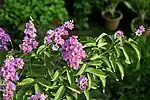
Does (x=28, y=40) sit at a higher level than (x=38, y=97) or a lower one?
higher

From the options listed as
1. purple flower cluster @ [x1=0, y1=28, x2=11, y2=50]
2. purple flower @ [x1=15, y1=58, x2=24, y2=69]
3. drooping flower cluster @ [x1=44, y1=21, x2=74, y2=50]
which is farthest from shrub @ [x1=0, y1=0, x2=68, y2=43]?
purple flower @ [x1=15, y1=58, x2=24, y2=69]

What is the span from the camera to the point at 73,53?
7.82 ft

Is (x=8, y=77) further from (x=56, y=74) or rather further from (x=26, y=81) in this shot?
(x=56, y=74)

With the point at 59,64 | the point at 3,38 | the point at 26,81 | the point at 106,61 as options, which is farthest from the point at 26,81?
the point at 106,61

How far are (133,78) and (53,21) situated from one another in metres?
1.31

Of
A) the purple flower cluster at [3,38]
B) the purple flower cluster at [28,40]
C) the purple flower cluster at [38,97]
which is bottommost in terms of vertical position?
the purple flower cluster at [38,97]

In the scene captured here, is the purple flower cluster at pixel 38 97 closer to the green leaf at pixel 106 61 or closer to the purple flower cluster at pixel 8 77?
the purple flower cluster at pixel 8 77

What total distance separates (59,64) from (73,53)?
247mm

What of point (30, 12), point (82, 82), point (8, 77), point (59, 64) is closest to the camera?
point (8, 77)

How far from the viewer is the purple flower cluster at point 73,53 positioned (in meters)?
2.40

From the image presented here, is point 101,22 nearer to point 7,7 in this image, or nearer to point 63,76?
point 7,7

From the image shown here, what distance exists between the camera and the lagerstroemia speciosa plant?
7.93 feet

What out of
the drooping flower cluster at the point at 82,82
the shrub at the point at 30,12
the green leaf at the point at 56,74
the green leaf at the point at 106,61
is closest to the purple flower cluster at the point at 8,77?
the green leaf at the point at 56,74

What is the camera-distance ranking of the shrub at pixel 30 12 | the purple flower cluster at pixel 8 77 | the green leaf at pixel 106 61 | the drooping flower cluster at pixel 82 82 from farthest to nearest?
the shrub at pixel 30 12 < the green leaf at pixel 106 61 < the drooping flower cluster at pixel 82 82 < the purple flower cluster at pixel 8 77
